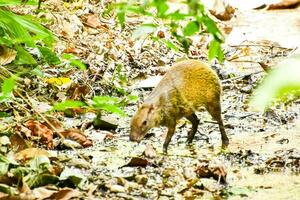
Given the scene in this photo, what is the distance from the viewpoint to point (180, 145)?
16.1 ft

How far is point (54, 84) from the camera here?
591 centimetres

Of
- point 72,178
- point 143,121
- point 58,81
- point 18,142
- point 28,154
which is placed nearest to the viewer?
point 72,178

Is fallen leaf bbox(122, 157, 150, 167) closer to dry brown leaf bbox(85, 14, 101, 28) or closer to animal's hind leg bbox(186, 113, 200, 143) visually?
animal's hind leg bbox(186, 113, 200, 143)

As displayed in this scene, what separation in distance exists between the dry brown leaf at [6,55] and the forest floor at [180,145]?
822 mm

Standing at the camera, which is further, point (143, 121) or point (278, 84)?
point (143, 121)

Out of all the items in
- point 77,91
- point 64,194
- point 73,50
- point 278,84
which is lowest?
point 64,194

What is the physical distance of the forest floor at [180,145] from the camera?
3.36 m

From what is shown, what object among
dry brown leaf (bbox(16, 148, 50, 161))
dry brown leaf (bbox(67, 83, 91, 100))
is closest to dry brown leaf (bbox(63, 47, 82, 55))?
dry brown leaf (bbox(67, 83, 91, 100))

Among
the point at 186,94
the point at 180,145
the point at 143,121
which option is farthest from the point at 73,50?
the point at 180,145

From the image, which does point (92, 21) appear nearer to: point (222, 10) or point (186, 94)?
point (222, 10)

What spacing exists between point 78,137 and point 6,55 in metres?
0.83

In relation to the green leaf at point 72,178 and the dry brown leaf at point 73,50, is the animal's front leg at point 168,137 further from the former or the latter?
the dry brown leaf at point 73,50

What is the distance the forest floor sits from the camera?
11.0 feet

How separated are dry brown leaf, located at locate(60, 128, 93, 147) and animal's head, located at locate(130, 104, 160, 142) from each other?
0.40 meters
